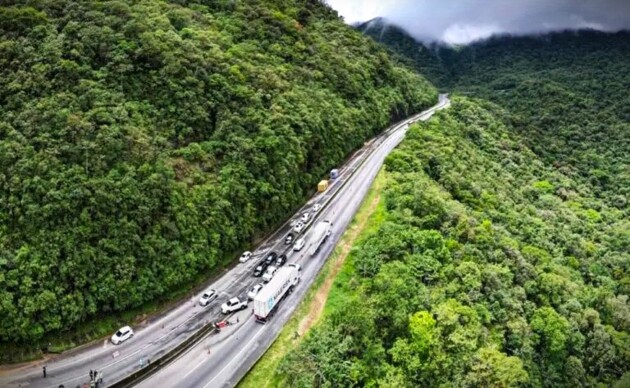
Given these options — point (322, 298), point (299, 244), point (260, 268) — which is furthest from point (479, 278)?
point (260, 268)

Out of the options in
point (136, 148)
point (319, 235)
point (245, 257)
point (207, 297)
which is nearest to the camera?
point (207, 297)

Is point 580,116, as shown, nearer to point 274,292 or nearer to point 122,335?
point 274,292

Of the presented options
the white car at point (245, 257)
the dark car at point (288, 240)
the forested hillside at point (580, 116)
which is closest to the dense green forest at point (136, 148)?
the white car at point (245, 257)

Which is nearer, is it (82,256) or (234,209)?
(82,256)

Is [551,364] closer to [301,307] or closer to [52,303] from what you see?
[301,307]

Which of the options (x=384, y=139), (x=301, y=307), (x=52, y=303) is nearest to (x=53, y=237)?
(x=52, y=303)

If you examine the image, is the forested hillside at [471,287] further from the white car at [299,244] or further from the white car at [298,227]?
the white car at [298,227]

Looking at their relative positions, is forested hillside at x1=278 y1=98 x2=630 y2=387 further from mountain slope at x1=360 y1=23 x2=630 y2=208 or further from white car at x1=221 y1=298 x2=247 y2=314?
mountain slope at x1=360 y1=23 x2=630 y2=208
